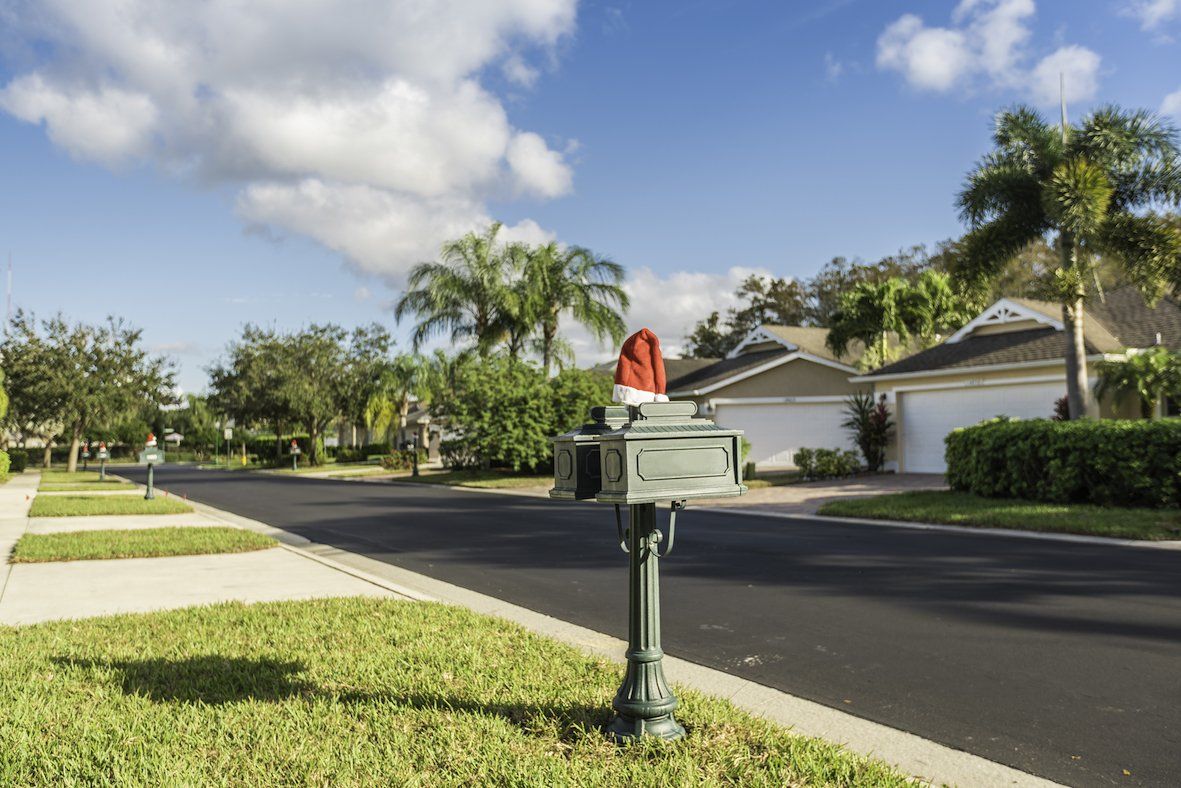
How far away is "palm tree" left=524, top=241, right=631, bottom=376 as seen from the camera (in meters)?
31.9

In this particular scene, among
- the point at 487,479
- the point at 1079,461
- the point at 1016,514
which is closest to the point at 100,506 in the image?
the point at 487,479

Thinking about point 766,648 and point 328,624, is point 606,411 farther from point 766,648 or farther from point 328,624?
point 328,624

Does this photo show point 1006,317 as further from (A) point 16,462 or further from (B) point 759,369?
(A) point 16,462

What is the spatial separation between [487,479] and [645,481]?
25.9m

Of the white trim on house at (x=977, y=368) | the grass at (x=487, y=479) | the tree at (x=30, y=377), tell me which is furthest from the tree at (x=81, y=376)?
the white trim on house at (x=977, y=368)

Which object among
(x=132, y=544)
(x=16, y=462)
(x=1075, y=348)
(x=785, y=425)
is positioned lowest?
(x=132, y=544)

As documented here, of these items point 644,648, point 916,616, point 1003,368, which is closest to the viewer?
point 644,648

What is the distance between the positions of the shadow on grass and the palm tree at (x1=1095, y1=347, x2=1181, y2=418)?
18.2 metres

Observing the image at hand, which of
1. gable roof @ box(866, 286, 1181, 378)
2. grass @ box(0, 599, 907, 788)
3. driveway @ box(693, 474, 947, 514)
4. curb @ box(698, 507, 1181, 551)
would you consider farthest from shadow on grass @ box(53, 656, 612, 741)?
gable roof @ box(866, 286, 1181, 378)

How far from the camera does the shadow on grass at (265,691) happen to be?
4273 millimetres

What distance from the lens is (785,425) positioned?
29.5m

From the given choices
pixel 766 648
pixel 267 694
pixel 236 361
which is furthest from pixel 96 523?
pixel 236 361

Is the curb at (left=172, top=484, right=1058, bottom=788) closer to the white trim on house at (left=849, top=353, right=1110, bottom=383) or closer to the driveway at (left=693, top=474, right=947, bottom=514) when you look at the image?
the driveway at (left=693, top=474, right=947, bottom=514)

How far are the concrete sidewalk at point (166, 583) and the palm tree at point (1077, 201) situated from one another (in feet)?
45.7
